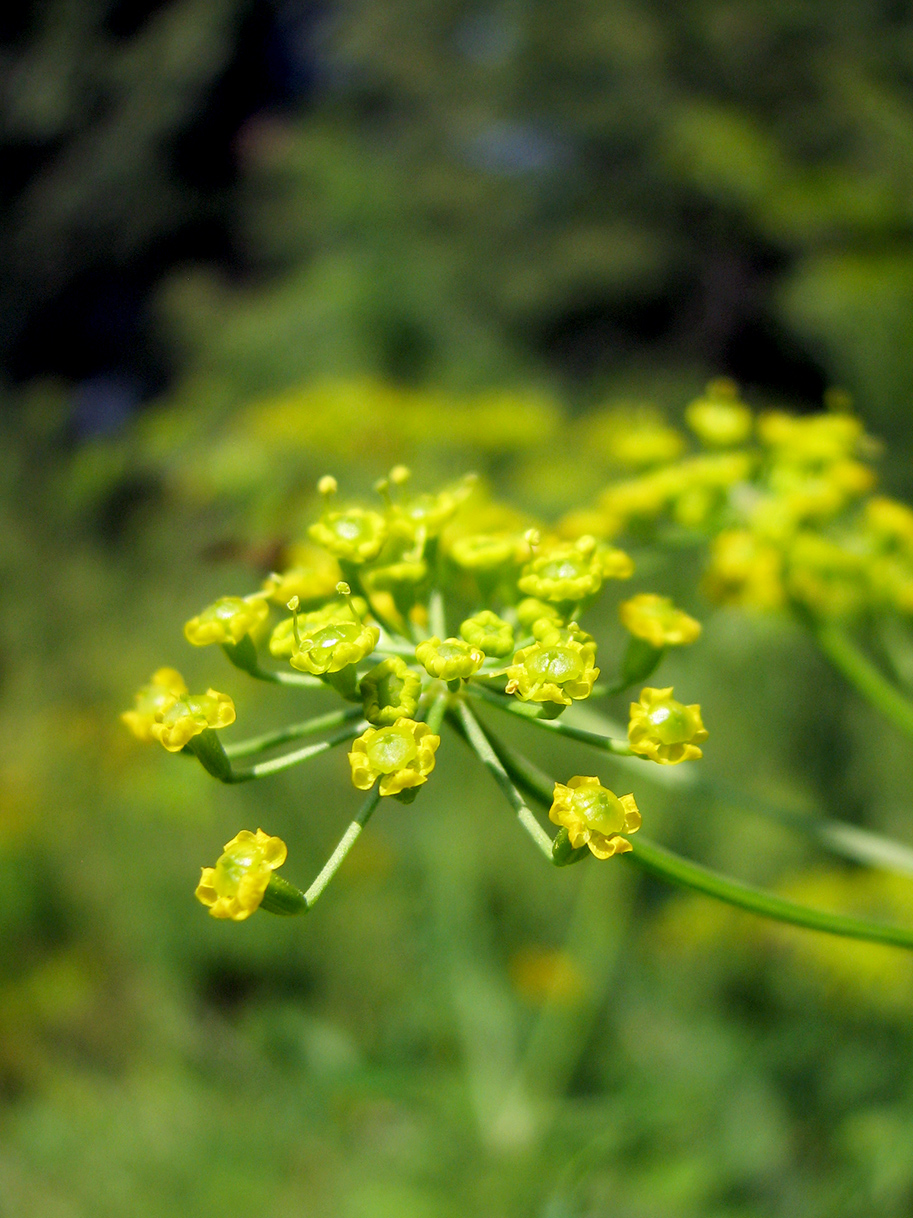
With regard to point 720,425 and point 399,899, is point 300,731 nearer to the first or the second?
point 720,425

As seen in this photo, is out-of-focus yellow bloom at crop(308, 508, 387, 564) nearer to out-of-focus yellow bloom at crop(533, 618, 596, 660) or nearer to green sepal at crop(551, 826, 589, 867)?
out-of-focus yellow bloom at crop(533, 618, 596, 660)

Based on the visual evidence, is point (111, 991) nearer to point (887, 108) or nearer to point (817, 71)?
point (887, 108)

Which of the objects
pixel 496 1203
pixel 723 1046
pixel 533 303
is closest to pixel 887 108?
pixel 723 1046

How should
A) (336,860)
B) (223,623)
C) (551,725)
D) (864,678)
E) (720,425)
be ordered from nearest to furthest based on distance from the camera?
(336,860) < (551,725) < (223,623) < (864,678) < (720,425)

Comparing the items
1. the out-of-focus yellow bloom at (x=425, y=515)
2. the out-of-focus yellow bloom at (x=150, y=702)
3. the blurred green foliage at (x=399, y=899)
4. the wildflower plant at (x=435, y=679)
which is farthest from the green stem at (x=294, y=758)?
the blurred green foliage at (x=399, y=899)

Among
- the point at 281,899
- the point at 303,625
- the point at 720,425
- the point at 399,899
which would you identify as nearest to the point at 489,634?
the point at 303,625

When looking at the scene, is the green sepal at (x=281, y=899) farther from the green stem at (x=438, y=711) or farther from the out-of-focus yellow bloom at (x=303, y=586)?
the out-of-focus yellow bloom at (x=303, y=586)

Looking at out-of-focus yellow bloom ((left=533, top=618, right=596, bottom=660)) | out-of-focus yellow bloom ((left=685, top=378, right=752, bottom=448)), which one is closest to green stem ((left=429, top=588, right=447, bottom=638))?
out-of-focus yellow bloom ((left=533, top=618, right=596, bottom=660))
